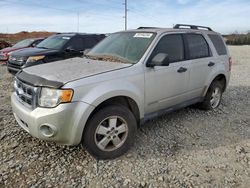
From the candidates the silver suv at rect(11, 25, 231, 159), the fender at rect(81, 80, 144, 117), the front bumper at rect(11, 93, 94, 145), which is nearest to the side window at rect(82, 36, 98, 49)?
the silver suv at rect(11, 25, 231, 159)

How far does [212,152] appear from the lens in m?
3.84

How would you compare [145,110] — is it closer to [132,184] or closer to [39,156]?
[132,184]

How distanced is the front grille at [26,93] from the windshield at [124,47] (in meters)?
1.35

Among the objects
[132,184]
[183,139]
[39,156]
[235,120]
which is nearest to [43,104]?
[39,156]

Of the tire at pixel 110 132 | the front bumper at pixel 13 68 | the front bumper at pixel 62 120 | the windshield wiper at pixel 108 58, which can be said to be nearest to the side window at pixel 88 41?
the front bumper at pixel 13 68

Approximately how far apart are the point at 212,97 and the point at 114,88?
3.07 meters

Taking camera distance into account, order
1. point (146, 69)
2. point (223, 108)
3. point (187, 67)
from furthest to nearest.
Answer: point (223, 108) < point (187, 67) < point (146, 69)

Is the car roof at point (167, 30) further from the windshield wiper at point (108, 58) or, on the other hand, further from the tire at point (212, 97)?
the tire at point (212, 97)

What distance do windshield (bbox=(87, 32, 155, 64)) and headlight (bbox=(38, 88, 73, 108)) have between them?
1.25 m


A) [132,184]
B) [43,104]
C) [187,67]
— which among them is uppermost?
[187,67]

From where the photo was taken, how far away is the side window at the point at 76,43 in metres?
9.06

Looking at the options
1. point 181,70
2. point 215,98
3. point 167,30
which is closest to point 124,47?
point 167,30

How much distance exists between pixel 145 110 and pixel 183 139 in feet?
2.86

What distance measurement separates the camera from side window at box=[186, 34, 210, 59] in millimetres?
4785
